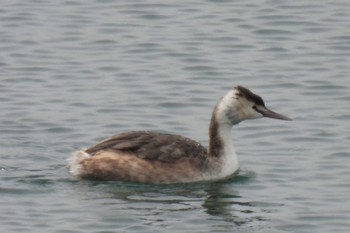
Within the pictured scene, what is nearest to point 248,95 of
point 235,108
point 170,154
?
point 235,108

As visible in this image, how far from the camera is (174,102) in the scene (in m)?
19.6

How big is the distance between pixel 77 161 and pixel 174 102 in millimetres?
3273

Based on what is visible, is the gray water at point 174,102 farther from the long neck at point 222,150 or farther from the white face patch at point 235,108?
the white face patch at point 235,108

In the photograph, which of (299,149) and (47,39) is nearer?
(299,149)

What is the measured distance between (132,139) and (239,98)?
4.09ft

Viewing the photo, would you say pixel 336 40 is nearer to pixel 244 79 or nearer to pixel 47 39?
pixel 244 79

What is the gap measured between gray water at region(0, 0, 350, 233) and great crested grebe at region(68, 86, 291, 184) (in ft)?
0.50

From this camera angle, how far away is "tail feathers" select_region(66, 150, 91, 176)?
54.2 feet

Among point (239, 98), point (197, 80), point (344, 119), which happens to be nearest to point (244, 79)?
point (197, 80)

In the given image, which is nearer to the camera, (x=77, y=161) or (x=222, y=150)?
(x=77, y=161)

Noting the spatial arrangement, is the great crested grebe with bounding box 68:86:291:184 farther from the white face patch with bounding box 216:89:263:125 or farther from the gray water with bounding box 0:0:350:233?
the gray water with bounding box 0:0:350:233

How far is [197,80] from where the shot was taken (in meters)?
20.6

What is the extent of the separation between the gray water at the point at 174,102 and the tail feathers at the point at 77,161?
11 cm

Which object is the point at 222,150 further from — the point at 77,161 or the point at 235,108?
the point at 77,161
